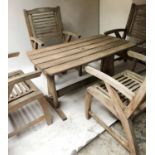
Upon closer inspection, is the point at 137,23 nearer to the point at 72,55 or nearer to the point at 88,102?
the point at 72,55

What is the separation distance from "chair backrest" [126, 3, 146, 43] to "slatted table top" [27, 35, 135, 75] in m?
0.64

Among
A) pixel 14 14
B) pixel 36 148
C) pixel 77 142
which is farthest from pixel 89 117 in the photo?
pixel 14 14

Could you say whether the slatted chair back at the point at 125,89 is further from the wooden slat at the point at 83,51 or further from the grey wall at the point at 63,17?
the grey wall at the point at 63,17

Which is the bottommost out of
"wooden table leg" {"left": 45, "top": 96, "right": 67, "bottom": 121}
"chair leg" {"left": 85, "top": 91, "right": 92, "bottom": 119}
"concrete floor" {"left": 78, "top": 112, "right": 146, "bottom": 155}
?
"concrete floor" {"left": 78, "top": 112, "right": 146, "bottom": 155}

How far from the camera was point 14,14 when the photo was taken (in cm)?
→ 239

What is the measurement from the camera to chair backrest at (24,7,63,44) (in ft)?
7.72

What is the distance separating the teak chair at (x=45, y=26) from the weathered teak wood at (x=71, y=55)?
41 cm

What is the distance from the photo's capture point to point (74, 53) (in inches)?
70.4

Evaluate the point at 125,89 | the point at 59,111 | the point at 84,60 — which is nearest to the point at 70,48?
the point at 84,60

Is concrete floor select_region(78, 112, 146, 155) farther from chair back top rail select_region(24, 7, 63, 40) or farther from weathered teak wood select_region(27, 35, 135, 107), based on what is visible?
chair back top rail select_region(24, 7, 63, 40)

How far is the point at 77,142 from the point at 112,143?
1.02 ft

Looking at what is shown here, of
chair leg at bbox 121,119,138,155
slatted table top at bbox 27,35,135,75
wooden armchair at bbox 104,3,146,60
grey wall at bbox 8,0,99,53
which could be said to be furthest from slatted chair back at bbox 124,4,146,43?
chair leg at bbox 121,119,138,155

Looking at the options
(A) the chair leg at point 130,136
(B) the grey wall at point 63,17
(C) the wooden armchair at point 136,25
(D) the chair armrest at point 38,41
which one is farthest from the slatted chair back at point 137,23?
(A) the chair leg at point 130,136

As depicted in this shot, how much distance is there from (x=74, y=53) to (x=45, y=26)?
96cm
